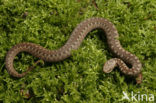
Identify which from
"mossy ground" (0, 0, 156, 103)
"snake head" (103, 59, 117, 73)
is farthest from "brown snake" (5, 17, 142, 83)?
"mossy ground" (0, 0, 156, 103)

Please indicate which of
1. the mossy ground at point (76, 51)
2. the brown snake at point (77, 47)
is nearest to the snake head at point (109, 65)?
the brown snake at point (77, 47)

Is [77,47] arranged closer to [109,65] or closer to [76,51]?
[76,51]

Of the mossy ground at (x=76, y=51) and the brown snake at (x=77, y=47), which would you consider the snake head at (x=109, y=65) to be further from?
the mossy ground at (x=76, y=51)

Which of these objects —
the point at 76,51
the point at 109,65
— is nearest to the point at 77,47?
the point at 76,51

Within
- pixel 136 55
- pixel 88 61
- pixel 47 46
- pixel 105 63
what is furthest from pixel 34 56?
pixel 136 55

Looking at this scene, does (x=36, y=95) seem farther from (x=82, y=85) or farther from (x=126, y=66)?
(x=126, y=66)
